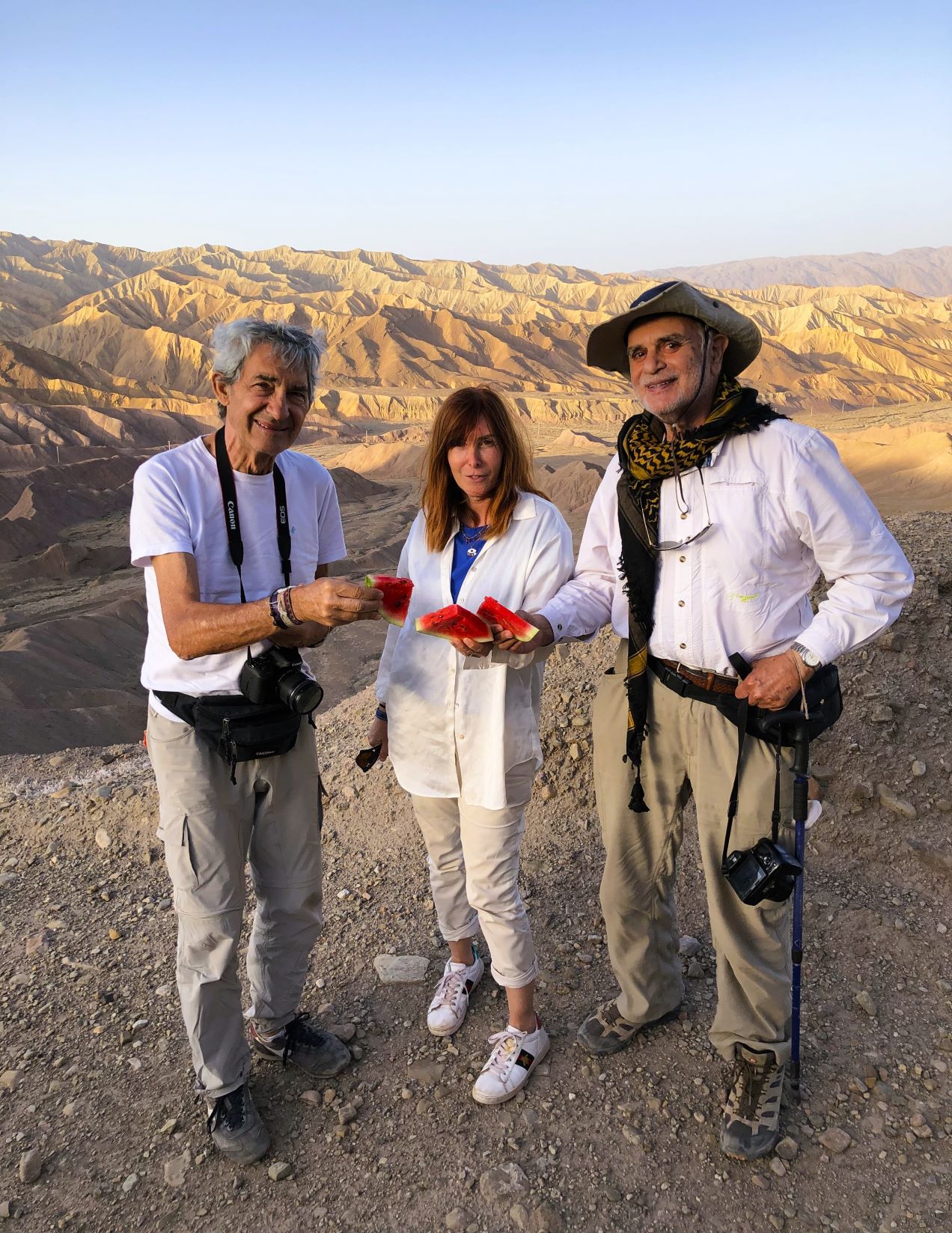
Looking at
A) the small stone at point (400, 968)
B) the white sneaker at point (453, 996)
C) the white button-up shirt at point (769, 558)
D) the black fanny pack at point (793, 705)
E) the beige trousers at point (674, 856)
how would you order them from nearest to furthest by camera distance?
the white button-up shirt at point (769, 558) < the black fanny pack at point (793, 705) < the beige trousers at point (674, 856) < the white sneaker at point (453, 996) < the small stone at point (400, 968)

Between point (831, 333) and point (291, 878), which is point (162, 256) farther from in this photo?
point (291, 878)

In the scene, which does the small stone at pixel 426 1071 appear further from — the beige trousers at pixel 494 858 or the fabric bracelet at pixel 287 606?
the fabric bracelet at pixel 287 606

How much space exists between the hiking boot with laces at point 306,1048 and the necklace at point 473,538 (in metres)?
1.77

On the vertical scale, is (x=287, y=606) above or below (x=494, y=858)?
above

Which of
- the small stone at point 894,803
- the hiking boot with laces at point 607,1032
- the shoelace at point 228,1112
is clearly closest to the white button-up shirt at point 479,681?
the hiking boot with laces at point 607,1032

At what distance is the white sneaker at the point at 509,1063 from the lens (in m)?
2.68

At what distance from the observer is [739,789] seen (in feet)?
7.75

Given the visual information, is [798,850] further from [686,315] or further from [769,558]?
[686,315]

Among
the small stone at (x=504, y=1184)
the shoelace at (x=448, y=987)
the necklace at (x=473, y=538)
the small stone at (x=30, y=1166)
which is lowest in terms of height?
the small stone at (x=30, y=1166)

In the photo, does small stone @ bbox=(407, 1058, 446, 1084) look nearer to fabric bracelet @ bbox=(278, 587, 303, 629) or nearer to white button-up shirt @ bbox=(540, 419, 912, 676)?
white button-up shirt @ bbox=(540, 419, 912, 676)

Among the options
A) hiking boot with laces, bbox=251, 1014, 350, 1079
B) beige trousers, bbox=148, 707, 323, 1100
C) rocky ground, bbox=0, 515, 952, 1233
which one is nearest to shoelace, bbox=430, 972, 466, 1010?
rocky ground, bbox=0, 515, 952, 1233

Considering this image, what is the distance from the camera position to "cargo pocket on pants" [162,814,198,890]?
246 cm

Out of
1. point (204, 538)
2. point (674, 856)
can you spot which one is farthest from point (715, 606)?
point (204, 538)

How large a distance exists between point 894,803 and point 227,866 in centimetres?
318
